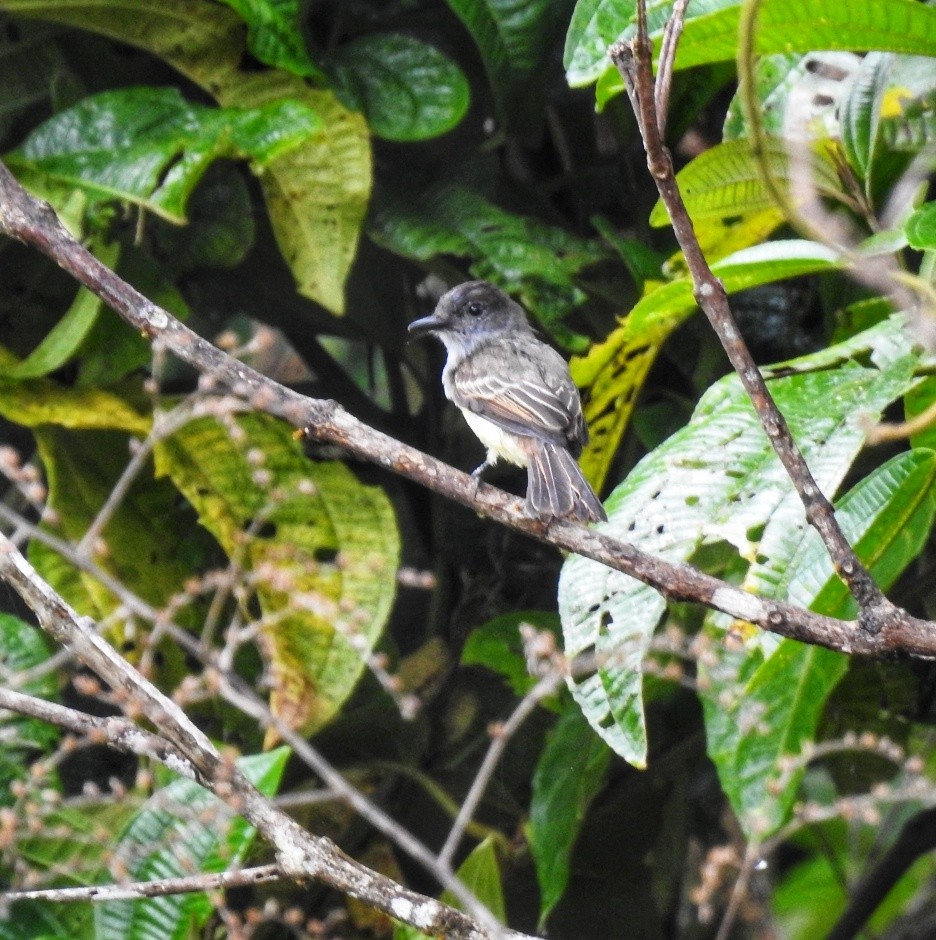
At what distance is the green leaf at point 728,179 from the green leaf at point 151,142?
0.78m

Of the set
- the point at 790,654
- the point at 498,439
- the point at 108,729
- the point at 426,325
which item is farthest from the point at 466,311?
the point at 108,729

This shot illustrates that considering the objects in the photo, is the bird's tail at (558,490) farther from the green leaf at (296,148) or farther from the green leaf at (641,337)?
the green leaf at (296,148)

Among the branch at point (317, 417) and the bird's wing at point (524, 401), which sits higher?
the branch at point (317, 417)

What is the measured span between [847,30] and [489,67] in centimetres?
108

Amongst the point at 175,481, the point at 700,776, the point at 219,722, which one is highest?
the point at 175,481

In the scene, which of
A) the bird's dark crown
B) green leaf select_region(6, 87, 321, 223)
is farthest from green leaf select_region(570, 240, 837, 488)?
green leaf select_region(6, 87, 321, 223)

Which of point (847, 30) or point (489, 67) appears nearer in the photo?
point (847, 30)

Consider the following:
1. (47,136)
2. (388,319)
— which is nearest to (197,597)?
(388,319)

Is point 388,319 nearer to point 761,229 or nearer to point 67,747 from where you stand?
point 761,229

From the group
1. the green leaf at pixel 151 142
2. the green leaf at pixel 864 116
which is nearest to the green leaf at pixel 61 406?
the green leaf at pixel 151 142

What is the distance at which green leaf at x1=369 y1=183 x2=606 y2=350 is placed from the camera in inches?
115

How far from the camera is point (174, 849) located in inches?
96.1

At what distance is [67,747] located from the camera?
2295 millimetres

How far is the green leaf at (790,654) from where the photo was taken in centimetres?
211
